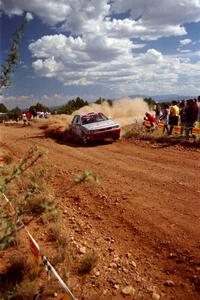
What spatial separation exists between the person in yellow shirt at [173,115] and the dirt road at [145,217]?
9.97ft

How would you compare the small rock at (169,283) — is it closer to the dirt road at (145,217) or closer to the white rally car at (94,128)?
the dirt road at (145,217)

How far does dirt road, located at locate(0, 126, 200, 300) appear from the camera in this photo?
5223 mm

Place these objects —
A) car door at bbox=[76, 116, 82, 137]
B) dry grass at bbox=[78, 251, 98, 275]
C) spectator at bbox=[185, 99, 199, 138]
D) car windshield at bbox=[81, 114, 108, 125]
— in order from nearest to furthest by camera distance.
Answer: dry grass at bbox=[78, 251, 98, 275] < spectator at bbox=[185, 99, 199, 138] < car door at bbox=[76, 116, 82, 137] < car windshield at bbox=[81, 114, 108, 125]

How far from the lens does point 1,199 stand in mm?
8617

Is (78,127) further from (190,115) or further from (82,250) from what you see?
(82,250)

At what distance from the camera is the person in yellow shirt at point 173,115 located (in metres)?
15.8

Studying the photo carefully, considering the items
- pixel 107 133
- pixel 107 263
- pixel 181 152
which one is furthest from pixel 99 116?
pixel 107 263

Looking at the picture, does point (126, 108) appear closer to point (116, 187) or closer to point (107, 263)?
point (116, 187)

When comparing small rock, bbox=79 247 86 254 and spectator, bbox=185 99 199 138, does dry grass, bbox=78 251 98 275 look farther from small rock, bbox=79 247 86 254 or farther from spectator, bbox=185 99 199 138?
spectator, bbox=185 99 199 138

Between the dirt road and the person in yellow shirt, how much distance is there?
304 centimetres

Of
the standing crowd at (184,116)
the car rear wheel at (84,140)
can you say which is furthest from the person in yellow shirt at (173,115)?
the car rear wheel at (84,140)

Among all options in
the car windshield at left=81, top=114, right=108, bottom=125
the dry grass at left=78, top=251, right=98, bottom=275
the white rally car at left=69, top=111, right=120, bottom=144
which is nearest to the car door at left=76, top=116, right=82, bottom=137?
the white rally car at left=69, top=111, right=120, bottom=144

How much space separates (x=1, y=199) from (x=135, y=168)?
15.5ft

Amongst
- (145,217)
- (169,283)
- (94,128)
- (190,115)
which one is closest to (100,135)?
(94,128)
